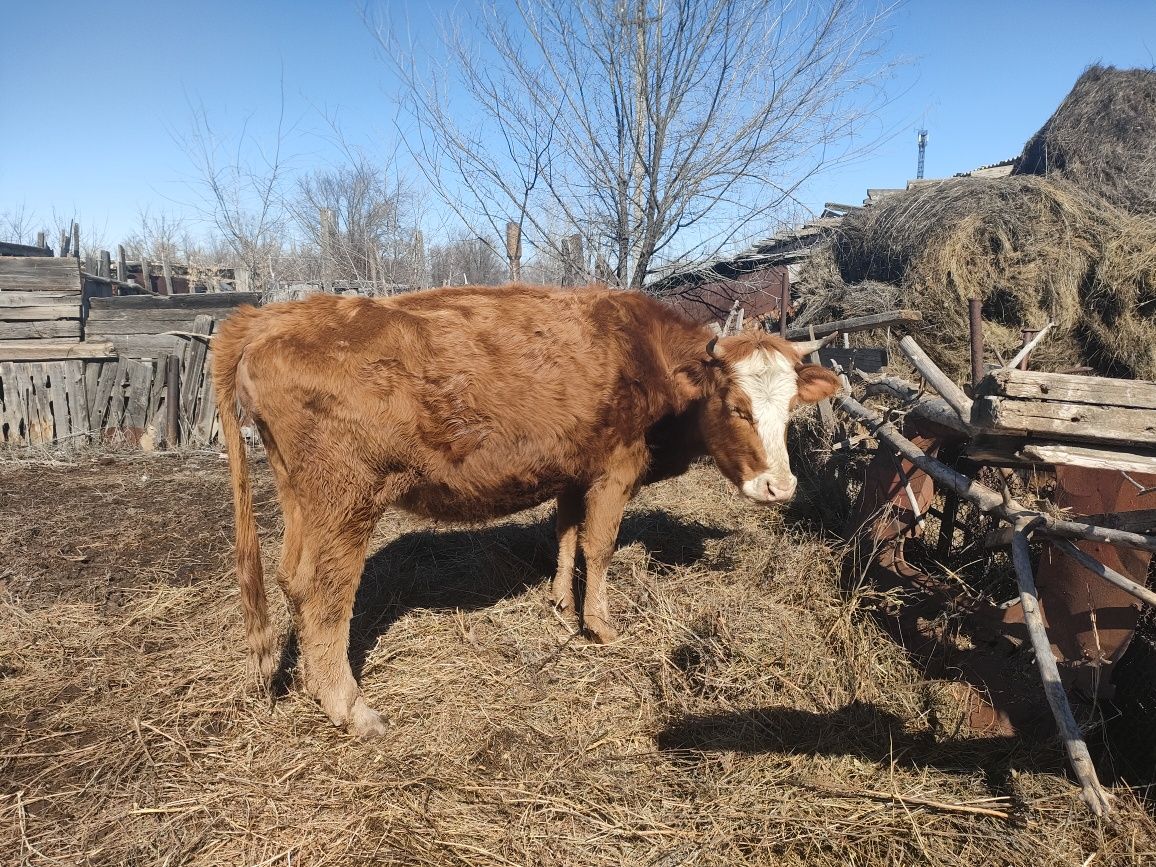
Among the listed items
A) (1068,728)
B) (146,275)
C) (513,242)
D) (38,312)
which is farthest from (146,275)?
(1068,728)

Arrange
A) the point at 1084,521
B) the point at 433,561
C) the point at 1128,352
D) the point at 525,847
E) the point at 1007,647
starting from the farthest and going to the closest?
the point at 1128,352 → the point at 433,561 → the point at 1007,647 → the point at 1084,521 → the point at 525,847

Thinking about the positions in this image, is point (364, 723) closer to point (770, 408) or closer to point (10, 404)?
point (770, 408)

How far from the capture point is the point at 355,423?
135 inches

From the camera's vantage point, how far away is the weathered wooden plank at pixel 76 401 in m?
9.72

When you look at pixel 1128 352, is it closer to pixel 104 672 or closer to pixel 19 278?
pixel 104 672

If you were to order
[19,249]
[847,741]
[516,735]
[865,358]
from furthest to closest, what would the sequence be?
[19,249] < [865,358] < [516,735] < [847,741]

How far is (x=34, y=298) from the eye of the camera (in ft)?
33.4

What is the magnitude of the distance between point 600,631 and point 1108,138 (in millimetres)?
11650

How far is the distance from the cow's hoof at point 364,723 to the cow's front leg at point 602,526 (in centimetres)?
147

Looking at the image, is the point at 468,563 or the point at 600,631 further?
the point at 468,563

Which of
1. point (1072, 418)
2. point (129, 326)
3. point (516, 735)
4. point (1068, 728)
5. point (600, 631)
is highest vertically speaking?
point (129, 326)

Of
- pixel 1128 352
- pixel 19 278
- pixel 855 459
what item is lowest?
pixel 855 459

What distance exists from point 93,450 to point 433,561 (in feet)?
22.8

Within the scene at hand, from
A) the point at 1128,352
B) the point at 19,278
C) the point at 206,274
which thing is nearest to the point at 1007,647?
the point at 1128,352
